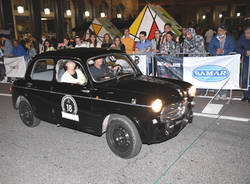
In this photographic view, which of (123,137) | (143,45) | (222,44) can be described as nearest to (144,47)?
(143,45)

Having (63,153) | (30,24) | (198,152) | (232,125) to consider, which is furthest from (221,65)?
(30,24)

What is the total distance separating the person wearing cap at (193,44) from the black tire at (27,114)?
5.07 m

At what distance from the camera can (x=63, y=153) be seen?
4215mm

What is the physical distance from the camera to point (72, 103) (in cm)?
438

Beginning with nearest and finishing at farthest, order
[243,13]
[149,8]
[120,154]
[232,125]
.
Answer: [120,154] → [232,125] → [149,8] → [243,13]

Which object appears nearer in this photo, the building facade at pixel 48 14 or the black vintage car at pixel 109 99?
the black vintage car at pixel 109 99

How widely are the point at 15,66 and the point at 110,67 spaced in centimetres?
777

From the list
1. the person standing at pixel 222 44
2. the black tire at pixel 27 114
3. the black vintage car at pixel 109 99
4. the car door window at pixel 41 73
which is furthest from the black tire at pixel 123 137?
the person standing at pixel 222 44

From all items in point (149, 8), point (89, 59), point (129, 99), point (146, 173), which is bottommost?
point (146, 173)

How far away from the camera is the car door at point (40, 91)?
480cm

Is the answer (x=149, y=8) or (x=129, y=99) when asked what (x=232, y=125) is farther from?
(x=149, y=8)

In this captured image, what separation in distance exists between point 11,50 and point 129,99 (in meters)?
10.6

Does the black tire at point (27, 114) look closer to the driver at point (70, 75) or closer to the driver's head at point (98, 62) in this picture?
the driver at point (70, 75)

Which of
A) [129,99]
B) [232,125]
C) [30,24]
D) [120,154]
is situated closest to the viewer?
[129,99]
